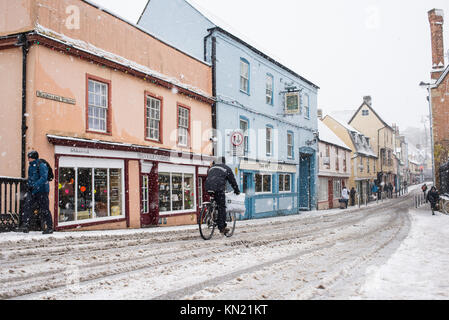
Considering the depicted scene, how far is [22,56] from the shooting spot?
10070 millimetres

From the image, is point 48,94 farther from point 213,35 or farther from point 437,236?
point 437,236

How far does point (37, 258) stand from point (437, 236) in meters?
9.43

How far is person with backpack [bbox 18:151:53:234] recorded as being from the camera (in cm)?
855

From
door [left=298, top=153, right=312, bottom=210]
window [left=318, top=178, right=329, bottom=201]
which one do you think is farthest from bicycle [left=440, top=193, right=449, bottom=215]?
window [left=318, top=178, right=329, bottom=201]

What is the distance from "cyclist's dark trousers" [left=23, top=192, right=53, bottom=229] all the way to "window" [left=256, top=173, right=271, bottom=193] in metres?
13.8

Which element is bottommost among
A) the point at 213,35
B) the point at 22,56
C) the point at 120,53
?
the point at 22,56

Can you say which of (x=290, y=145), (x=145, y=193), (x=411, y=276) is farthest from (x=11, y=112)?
(x=290, y=145)

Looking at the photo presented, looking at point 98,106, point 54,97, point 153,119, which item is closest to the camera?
point 54,97

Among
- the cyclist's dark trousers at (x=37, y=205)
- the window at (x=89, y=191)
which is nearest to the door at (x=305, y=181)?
the window at (x=89, y=191)

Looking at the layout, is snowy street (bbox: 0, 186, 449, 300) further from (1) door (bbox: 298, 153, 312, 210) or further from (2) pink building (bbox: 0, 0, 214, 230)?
(1) door (bbox: 298, 153, 312, 210)

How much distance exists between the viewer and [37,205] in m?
8.92

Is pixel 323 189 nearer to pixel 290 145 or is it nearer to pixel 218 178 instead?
pixel 290 145

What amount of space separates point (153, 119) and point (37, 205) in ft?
20.3
